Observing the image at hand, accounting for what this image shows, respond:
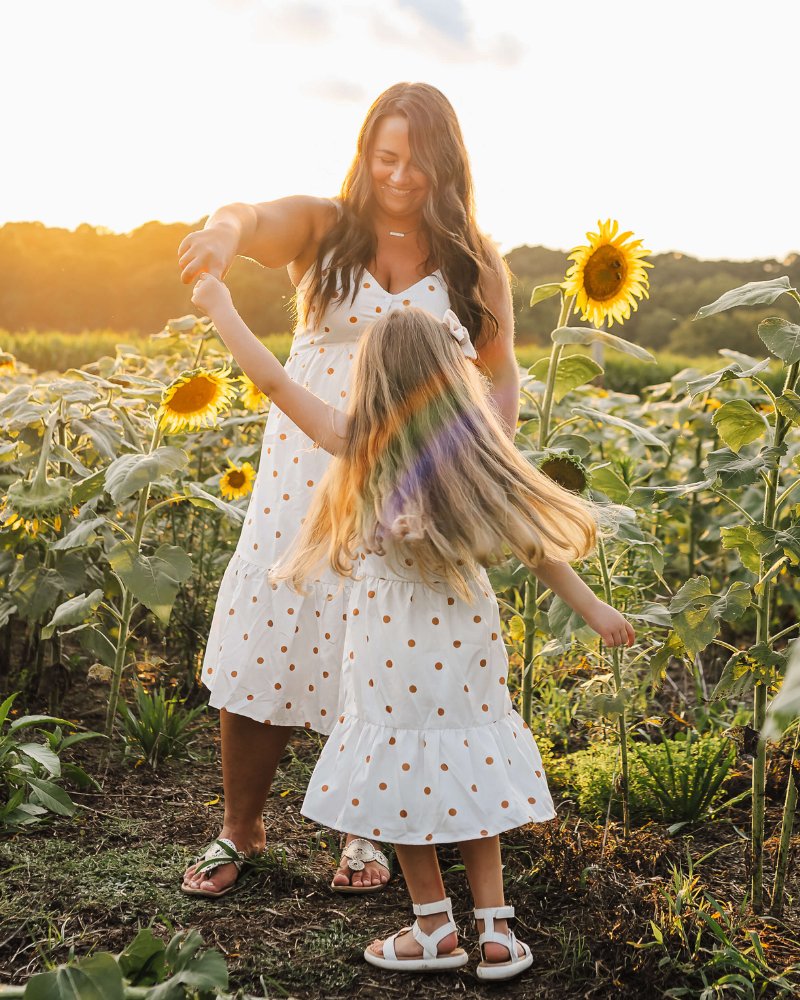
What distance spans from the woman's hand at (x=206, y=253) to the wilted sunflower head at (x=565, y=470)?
0.79 meters

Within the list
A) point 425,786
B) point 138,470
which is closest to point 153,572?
point 138,470

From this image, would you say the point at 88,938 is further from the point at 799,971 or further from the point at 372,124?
the point at 372,124

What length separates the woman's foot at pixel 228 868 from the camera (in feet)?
7.29

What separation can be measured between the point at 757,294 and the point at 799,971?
124cm

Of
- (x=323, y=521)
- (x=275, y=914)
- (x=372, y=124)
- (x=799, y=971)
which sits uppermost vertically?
(x=372, y=124)

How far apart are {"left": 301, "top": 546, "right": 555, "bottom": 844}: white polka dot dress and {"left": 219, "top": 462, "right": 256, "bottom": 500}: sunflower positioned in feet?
4.79

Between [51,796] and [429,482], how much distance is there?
1.33 m

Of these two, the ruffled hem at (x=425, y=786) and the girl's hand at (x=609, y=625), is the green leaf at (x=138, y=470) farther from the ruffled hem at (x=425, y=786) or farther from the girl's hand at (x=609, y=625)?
the girl's hand at (x=609, y=625)

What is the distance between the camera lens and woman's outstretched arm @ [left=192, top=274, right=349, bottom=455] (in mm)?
1933

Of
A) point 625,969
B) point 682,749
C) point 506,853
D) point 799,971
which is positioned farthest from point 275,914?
point 682,749

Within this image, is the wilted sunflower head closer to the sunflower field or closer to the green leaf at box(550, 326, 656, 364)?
the sunflower field

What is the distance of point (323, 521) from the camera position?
204cm

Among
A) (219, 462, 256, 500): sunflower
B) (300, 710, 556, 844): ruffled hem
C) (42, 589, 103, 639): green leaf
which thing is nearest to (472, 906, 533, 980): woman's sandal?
(300, 710, 556, 844): ruffled hem

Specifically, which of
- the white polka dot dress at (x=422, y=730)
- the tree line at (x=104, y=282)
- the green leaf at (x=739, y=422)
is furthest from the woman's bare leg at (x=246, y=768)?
the tree line at (x=104, y=282)
